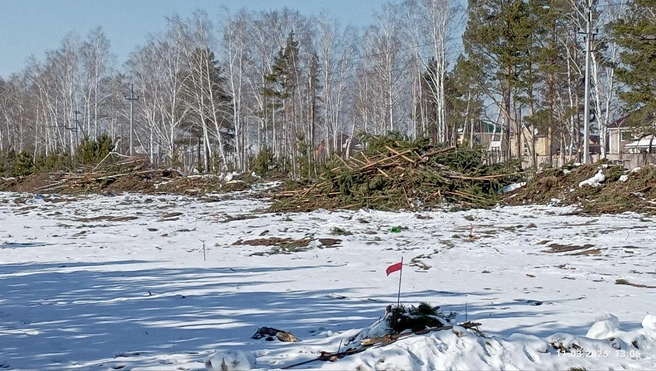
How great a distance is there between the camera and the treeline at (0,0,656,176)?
32.7 m

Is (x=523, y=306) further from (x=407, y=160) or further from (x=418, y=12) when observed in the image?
(x=418, y=12)

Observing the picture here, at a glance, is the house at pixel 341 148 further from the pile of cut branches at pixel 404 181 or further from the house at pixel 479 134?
the pile of cut branches at pixel 404 181

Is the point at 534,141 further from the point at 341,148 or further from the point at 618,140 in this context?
the point at 618,140

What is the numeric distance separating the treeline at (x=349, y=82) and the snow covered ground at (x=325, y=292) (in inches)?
610

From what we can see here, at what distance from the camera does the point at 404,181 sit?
16516 mm

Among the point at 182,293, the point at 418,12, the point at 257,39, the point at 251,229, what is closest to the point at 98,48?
the point at 257,39

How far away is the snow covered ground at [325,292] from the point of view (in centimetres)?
388

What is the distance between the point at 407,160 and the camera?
1689 centimetres

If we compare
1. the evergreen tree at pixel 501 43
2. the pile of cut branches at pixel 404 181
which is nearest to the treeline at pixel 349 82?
the evergreen tree at pixel 501 43

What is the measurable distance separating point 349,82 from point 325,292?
41174 millimetres

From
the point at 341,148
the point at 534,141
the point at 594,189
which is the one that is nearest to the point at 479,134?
the point at 341,148

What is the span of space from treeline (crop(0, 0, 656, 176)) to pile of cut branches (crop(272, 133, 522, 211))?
9.01 meters

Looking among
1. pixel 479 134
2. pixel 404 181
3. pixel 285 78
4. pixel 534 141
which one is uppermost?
pixel 285 78

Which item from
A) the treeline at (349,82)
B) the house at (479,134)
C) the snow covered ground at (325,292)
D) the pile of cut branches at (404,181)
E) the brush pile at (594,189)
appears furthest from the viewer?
the house at (479,134)
